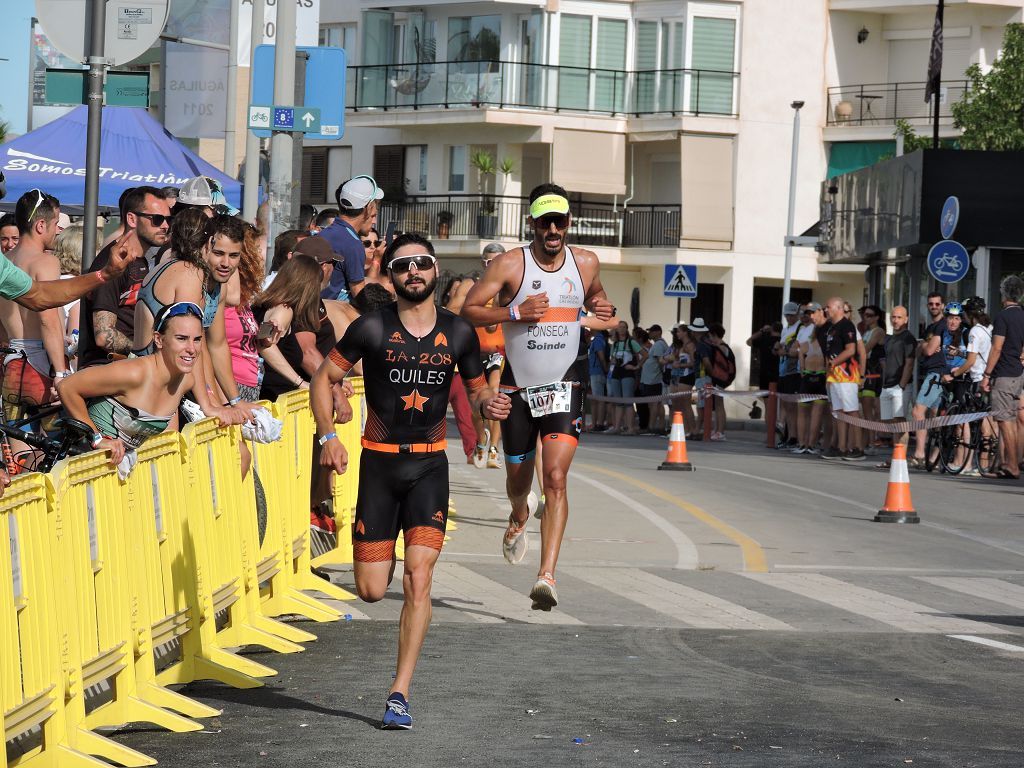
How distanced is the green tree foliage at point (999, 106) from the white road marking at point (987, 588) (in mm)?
37909

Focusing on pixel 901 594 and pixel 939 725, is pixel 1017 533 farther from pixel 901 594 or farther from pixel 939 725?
pixel 939 725

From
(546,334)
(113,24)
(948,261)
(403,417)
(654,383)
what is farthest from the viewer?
(654,383)

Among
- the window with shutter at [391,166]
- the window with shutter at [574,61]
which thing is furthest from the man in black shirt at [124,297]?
the window with shutter at [391,166]

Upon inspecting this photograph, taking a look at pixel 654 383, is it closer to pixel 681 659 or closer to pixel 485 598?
pixel 485 598

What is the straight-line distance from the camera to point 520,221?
2216 inches

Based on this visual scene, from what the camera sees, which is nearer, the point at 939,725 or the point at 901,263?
the point at 939,725

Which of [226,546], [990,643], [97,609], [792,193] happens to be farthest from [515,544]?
[792,193]

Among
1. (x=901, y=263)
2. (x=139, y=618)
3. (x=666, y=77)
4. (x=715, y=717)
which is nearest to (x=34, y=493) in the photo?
(x=139, y=618)

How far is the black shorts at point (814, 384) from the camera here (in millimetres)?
26500

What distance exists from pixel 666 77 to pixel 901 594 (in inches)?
1762

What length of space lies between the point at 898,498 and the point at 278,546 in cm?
846

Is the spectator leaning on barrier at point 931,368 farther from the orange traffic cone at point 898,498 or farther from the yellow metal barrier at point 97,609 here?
the yellow metal barrier at point 97,609

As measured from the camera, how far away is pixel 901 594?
12484mm

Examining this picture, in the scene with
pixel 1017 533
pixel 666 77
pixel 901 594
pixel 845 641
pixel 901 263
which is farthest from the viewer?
pixel 666 77
